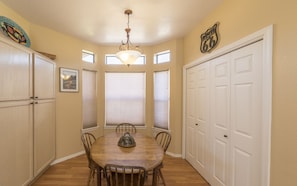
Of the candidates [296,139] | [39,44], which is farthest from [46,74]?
[296,139]

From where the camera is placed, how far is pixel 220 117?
2.40 meters

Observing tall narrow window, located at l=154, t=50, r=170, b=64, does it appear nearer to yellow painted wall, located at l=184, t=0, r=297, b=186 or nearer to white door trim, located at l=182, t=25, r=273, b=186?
yellow painted wall, located at l=184, t=0, r=297, b=186

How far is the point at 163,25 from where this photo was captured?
310cm

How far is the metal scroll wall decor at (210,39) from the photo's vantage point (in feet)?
8.18

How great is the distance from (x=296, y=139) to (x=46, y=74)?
11.4 ft

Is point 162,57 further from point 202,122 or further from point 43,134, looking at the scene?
point 43,134

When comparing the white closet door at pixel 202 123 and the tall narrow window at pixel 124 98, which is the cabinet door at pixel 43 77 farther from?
the white closet door at pixel 202 123

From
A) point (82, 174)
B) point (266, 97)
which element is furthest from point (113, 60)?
point (266, 97)

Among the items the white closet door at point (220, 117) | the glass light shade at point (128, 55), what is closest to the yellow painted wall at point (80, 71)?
the white closet door at point (220, 117)

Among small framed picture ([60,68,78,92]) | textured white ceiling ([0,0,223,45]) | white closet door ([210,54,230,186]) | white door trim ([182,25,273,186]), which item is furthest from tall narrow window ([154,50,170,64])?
white door trim ([182,25,273,186])

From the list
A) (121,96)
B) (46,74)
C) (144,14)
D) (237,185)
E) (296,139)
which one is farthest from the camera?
(121,96)

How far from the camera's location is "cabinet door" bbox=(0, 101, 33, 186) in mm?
1955

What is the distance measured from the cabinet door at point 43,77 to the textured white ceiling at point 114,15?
2.37 feet

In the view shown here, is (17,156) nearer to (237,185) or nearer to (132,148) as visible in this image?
(132,148)
